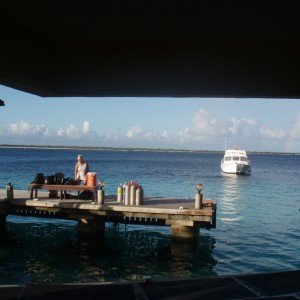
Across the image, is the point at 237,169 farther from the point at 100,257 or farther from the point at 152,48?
the point at 152,48

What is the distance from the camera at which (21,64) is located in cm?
594

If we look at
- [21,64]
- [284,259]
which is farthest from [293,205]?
[21,64]

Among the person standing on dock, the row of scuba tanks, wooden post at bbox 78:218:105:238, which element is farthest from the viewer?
wooden post at bbox 78:218:105:238

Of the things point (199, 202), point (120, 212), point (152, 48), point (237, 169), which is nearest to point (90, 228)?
point (120, 212)

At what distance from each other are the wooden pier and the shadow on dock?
9084 mm

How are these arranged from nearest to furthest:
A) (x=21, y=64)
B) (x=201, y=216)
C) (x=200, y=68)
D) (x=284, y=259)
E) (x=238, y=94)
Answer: (x=21, y=64) → (x=200, y=68) → (x=238, y=94) → (x=201, y=216) → (x=284, y=259)

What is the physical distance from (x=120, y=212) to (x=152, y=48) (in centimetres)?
1182

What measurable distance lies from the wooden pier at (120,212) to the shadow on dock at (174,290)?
908cm

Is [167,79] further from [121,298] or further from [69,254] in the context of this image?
[69,254]

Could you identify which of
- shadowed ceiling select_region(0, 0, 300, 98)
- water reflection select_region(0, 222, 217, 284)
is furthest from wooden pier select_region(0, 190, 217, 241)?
shadowed ceiling select_region(0, 0, 300, 98)

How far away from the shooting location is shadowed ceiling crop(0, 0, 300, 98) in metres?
4.74

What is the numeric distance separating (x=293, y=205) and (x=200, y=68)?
1345 inches

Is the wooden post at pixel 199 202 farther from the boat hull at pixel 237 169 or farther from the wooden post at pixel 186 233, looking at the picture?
the boat hull at pixel 237 169

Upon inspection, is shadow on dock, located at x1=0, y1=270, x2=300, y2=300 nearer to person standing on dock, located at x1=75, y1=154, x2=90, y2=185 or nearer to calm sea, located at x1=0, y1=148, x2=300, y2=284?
calm sea, located at x1=0, y1=148, x2=300, y2=284
